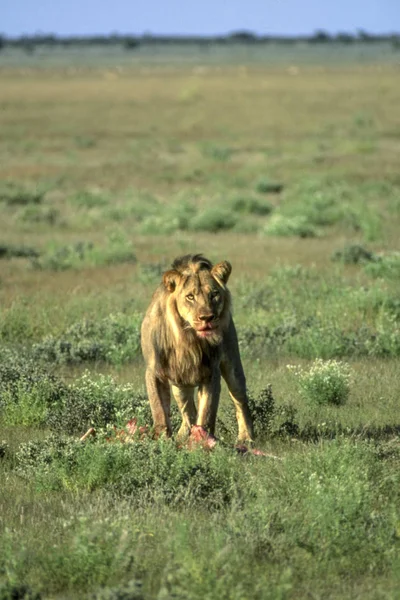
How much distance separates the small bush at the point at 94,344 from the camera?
1228 centimetres

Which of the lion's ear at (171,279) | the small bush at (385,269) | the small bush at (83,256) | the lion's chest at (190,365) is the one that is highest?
the lion's ear at (171,279)

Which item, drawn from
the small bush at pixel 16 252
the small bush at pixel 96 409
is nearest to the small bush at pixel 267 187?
the small bush at pixel 16 252

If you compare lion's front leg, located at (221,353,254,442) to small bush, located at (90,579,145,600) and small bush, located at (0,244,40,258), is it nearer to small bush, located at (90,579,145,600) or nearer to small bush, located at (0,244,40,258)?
small bush, located at (90,579,145,600)

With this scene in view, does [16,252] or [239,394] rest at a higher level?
[239,394]

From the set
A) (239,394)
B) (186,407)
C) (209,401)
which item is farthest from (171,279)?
(239,394)

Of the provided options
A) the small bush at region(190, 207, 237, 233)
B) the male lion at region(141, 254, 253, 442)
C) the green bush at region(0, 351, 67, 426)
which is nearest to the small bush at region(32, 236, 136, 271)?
the small bush at region(190, 207, 237, 233)

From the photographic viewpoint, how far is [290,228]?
21266 mm

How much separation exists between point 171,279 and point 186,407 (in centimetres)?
114

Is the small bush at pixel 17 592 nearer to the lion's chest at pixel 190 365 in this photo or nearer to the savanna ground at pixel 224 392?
the savanna ground at pixel 224 392

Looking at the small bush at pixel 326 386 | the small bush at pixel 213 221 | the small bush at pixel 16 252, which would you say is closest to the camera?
the small bush at pixel 326 386

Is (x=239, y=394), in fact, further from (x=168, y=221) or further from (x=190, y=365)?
(x=168, y=221)

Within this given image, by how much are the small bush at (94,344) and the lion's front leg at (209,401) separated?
3.83 m

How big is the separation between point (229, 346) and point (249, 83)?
7714 centimetres

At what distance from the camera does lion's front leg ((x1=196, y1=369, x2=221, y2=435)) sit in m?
8.27
